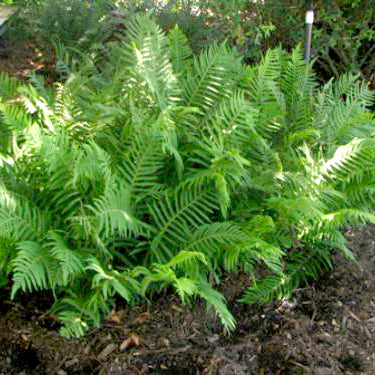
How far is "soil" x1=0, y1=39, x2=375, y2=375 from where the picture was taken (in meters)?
2.58

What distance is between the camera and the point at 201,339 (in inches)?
109

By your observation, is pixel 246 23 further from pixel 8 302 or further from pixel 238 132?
pixel 8 302

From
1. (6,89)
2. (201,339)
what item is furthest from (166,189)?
(6,89)

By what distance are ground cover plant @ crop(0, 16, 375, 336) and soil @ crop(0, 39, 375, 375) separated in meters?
0.10

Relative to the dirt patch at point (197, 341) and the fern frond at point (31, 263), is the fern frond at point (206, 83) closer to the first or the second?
the dirt patch at point (197, 341)

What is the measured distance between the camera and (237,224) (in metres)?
2.83

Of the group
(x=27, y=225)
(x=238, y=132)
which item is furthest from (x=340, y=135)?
(x=27, y=225)

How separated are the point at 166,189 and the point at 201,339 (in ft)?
2.48

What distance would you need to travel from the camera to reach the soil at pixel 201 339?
101 inches

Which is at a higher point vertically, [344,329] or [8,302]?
[8,302]

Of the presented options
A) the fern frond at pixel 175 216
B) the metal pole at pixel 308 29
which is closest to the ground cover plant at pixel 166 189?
the fern frond at pixel 175 216

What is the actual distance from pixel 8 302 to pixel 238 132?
56.9 inches

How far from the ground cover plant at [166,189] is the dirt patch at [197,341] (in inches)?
4.0

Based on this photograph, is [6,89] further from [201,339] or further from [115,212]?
[201,339]
